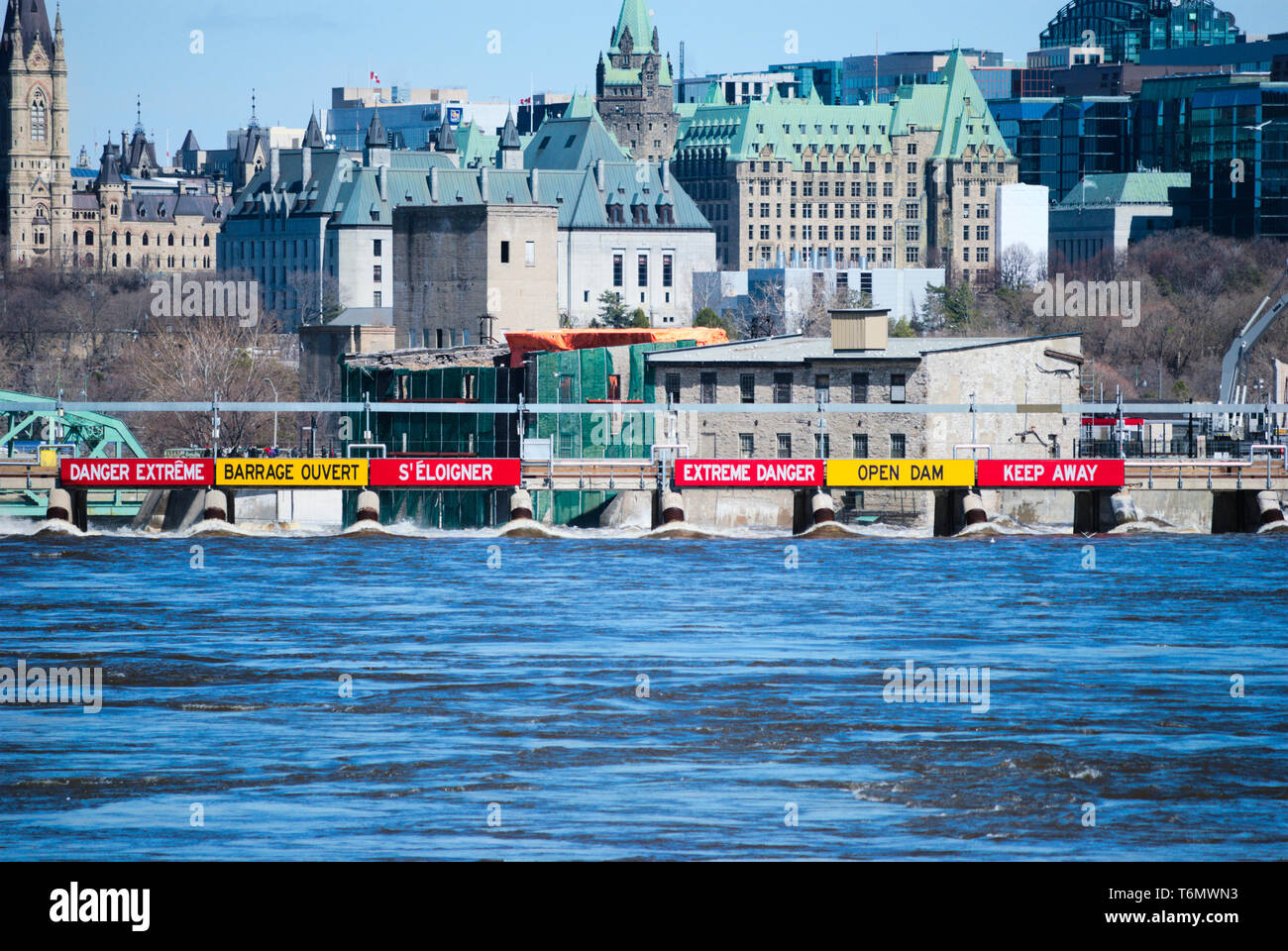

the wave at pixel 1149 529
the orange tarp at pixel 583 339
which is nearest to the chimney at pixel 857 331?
the orange tarp at pixel 583 339

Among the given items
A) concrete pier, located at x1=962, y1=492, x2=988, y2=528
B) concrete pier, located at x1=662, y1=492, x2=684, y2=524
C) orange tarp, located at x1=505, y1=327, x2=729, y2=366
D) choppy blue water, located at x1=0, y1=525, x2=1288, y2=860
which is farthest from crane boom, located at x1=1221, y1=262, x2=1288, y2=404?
choppy blue water, located at x1=0, y1=525, x2=1288, y2=860

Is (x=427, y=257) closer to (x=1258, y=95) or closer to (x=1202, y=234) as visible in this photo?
(x=1202, y=234)

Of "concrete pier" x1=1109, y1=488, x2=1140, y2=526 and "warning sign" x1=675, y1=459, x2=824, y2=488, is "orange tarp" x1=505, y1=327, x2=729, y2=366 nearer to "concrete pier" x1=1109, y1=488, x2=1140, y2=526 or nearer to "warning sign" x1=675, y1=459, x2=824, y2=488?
"warning sign" x1=675, y1=459, x2=824, y2=488

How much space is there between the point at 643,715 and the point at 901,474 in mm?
30626

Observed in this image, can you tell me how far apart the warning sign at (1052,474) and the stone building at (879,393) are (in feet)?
44.6

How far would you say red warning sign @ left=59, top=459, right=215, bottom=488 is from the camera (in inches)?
2237

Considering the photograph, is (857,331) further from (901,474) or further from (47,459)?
(47,459)

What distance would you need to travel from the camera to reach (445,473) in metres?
57.8

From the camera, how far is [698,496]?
6788 centimetres

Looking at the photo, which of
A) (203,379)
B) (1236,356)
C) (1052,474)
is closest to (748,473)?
(1052,474)

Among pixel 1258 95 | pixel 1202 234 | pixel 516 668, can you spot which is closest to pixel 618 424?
pixel 516 668

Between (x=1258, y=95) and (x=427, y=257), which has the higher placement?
(x=1258, y=95)

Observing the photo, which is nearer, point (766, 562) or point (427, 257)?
point (766, 562)

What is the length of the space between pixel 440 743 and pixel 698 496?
42945 millimetres
